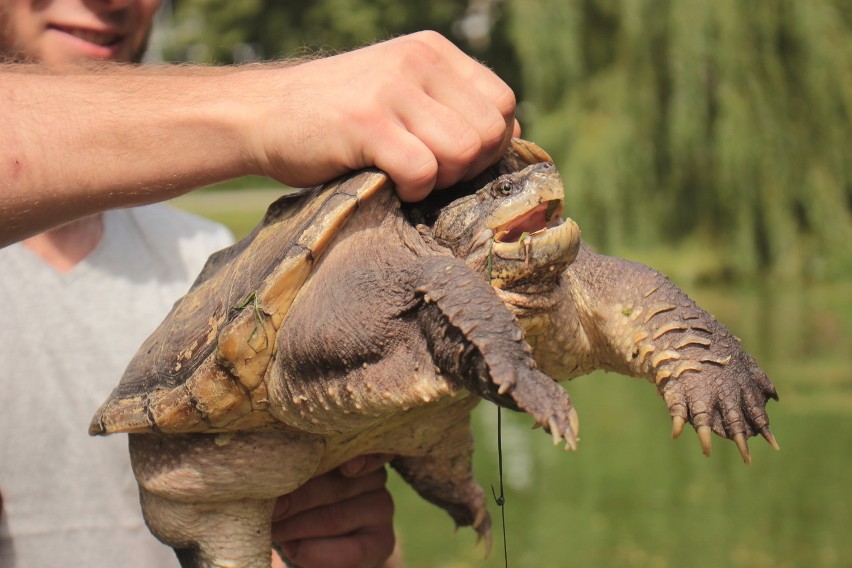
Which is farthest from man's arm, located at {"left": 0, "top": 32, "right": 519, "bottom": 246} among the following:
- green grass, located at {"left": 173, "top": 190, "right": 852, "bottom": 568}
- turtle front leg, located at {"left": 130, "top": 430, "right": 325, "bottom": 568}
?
green grass, located at {"left": 173, "top": 190, "right": 852, "bottom": 568}

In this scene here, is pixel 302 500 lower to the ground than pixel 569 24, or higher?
higher

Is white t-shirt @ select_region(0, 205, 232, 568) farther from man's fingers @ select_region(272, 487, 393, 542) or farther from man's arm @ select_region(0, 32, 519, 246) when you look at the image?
man's arm @ select_region(0, 32, 519, 246)

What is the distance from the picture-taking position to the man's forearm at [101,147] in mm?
1134

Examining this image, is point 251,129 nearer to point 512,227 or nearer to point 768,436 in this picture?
point 512,227

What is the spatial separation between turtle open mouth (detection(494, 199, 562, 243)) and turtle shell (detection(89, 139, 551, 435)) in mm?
95

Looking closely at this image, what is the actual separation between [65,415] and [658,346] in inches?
44.4

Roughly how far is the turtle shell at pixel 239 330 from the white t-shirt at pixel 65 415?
47 centimetres

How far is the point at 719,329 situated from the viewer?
122 cm

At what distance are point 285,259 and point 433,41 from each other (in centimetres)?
32

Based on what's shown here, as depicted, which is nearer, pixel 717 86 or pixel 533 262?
pixel 533 262

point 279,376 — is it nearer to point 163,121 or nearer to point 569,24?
point 163,121

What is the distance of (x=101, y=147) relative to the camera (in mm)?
1148

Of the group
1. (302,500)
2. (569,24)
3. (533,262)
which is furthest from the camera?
(569,24)

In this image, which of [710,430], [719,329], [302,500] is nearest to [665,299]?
[719,329]
